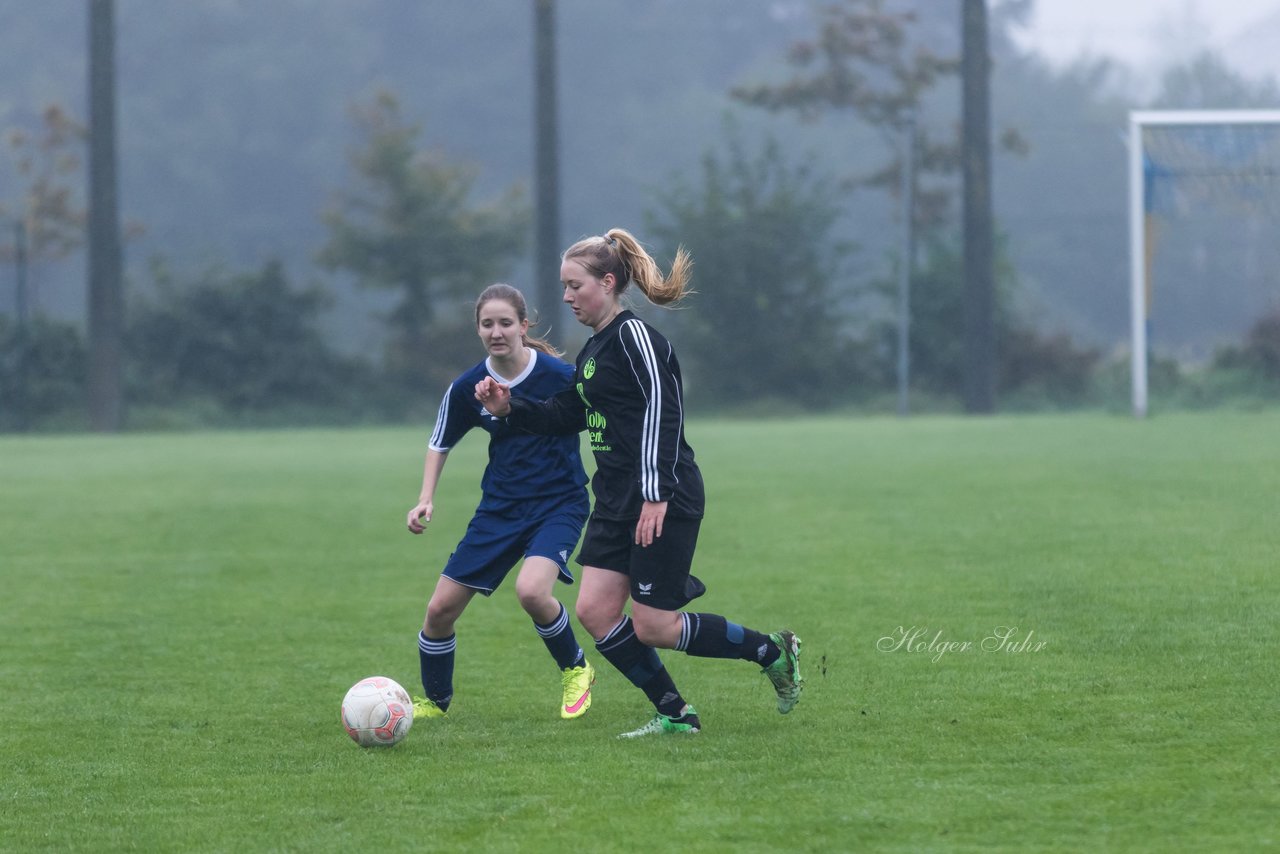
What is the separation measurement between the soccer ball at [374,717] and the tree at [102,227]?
2534cm

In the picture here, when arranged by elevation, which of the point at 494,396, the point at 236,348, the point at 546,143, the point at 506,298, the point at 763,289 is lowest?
the point at 494,396

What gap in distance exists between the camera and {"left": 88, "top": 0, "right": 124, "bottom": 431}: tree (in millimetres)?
29312

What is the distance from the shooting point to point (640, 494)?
5.39 m

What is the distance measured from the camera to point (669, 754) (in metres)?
5.18

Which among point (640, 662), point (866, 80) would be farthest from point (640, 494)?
point (866, 80)

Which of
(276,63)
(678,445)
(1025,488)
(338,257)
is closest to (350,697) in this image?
(678,445)

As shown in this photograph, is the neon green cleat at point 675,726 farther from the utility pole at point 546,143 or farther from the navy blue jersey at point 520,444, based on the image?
the utility pole at point 546,143

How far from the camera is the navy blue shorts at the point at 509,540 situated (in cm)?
593

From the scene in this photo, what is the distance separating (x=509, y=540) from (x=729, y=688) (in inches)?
39.5

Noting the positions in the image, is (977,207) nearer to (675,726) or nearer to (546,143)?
(546,143)

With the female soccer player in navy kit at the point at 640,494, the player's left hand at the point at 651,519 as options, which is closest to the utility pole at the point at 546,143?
the female soccer player in navy kit at the point at 640,494

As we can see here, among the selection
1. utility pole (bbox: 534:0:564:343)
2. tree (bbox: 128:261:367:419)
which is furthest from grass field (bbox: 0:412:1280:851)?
tree (bbox: 128:261:367:419)

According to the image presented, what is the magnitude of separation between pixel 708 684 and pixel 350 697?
1.52 metres

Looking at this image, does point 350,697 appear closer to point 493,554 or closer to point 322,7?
point 493,554
